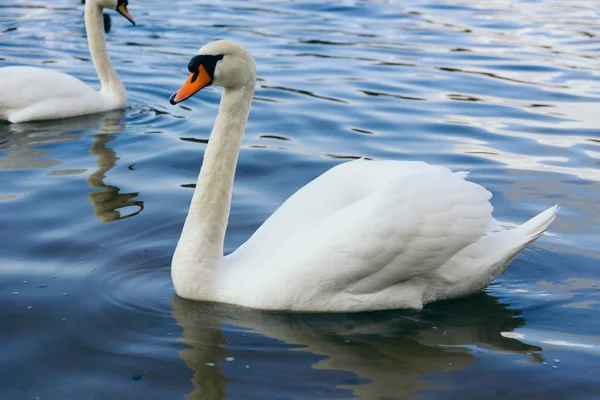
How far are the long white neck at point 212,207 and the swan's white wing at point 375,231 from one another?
218 millimetres

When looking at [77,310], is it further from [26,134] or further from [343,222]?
[26,134]

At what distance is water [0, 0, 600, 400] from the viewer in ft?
16.6

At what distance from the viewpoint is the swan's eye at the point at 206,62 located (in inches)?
223

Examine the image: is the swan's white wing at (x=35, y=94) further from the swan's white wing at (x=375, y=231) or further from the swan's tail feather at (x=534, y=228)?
the swan's tail feather at (x=534, y=228)

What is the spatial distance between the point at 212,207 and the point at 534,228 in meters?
1.89

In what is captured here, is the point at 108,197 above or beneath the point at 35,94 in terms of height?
beneath

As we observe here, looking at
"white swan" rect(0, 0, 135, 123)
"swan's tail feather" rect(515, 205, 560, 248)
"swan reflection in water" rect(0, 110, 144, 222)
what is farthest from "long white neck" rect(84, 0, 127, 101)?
"swan's tail feather" rect(515, 205, 560, 248)

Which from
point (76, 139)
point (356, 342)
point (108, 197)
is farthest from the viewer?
point (76, 139)

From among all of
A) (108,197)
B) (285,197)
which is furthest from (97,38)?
(285,197)

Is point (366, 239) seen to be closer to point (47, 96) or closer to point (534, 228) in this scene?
point (534, 228)

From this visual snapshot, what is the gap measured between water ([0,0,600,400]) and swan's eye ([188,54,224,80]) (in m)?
1.34

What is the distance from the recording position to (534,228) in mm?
5934

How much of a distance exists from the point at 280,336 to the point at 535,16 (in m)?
15.3

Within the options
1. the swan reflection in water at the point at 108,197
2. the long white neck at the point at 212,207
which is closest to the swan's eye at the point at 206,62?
the long white neck at the point at 212,207
